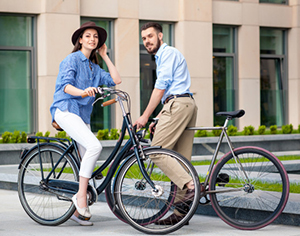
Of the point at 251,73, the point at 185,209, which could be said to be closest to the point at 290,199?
the point at 185,209

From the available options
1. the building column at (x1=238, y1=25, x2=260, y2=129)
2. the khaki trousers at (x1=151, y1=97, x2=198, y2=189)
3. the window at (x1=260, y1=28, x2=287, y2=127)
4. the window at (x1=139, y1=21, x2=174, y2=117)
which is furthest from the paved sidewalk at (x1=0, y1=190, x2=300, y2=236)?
the window at (x1=260, y1=28, x2=287, y2=127)

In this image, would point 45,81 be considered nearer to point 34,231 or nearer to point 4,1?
point 4,1

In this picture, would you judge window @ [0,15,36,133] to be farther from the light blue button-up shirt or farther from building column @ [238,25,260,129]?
the light blue button-up shirt

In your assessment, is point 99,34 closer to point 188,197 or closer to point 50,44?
point 188,197

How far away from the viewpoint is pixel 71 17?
645 inches

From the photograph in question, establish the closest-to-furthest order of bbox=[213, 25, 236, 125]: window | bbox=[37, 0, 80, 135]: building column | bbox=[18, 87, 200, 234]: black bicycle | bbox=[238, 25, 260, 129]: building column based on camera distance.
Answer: bbox=[18, 87, 200, 234]: black bicycle < bbox=[37, 0, 80, 135]: building column < bbox=[213, 25, 236, 125]: window < bbox=[238, 25, 260, 129]: building column

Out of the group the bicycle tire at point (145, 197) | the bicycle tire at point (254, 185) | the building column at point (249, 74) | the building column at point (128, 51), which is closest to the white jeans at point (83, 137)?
the bicycle tire at point (145, 197)

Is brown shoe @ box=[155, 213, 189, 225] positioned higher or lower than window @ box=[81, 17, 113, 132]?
lower

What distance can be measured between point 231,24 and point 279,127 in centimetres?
395

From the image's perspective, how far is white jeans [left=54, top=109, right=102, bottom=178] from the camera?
5566 mm

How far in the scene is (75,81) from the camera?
5.84 meters

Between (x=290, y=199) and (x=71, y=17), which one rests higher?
(x=71, y=17)

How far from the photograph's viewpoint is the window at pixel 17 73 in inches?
635

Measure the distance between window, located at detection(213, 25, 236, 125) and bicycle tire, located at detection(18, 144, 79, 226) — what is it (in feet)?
44.1
